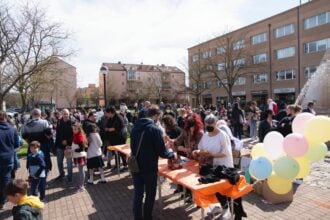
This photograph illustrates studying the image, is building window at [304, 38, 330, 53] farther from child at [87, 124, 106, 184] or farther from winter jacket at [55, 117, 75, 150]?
winter jacket at [55, 117, 75, 150]

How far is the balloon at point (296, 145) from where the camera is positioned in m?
Result: 4.24

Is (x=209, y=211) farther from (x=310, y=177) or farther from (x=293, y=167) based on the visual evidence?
(x=310, y=177)

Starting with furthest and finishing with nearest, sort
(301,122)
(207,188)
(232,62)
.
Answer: (232,62) → (301,122) → (207,188)

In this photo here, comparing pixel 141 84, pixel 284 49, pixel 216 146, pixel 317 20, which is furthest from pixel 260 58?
pixel 216 146

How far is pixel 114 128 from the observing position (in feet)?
27.1

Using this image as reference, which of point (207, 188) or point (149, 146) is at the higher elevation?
point (149, 146)

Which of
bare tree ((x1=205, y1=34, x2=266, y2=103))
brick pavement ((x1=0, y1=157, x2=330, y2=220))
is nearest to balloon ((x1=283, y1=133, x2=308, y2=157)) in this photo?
brick pavement ((x1=0, y1=157, x2=330, y2=220))

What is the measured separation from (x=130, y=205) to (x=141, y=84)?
67889 mm

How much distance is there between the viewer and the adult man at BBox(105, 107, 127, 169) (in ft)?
26.8

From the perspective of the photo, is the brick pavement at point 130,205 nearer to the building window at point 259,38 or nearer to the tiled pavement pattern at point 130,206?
the tiled pavement pattern at point 130,206

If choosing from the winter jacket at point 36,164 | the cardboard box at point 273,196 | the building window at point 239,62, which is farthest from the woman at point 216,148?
the building window at point 239,62

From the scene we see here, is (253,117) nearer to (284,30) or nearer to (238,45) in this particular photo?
(238,45)

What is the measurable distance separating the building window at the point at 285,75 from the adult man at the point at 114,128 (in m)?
34.3

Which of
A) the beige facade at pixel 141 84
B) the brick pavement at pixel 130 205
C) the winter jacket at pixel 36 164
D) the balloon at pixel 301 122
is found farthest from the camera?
the beige facade at pixel 141 84
